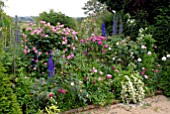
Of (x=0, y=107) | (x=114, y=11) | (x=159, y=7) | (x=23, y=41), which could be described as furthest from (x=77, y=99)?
(x=114, y=11)

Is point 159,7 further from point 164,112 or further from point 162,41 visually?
point 164,112

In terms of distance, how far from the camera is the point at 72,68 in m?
4.40

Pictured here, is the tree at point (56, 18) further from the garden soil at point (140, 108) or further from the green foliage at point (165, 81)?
the garden soil at point (140, 108)

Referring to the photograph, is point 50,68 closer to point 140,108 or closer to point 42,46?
point 42,46

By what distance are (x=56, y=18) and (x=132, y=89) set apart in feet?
12.4

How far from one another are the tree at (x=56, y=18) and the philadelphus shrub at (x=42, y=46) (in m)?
2.78

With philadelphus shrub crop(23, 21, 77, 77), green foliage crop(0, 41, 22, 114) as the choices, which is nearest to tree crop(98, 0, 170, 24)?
philadelphus shrub crop(23, 21, 77, 77)

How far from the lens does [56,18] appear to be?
24.9 ft

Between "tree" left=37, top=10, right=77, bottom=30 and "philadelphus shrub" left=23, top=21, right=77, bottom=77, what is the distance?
2.78m

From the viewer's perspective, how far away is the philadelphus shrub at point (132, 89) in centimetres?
458

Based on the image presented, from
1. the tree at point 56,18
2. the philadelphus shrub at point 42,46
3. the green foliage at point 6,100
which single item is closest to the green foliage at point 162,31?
the philadelphus shrub at point 42,46

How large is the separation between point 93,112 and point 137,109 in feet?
2.50

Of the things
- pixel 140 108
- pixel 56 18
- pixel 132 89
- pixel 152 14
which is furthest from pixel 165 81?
pixel 56 18

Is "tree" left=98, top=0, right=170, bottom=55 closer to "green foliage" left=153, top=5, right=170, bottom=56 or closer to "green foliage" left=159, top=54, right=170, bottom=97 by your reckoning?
"green foliage" left=153, top=5, right=170, bottom=56
